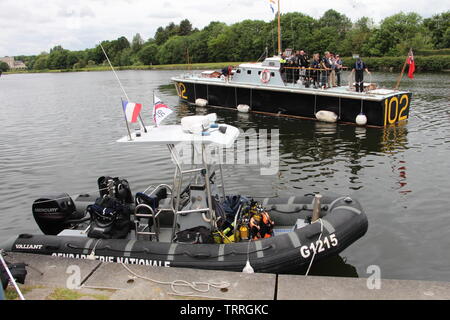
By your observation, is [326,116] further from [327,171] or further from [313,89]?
[327,171]

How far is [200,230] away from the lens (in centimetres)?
703

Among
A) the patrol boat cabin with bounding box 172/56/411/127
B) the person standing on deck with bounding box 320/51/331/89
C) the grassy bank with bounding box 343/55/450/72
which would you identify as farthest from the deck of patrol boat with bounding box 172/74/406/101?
the grassy bank with bounding box 343/55/450/72

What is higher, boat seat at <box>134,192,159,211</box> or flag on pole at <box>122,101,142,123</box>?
flag on pole at <box>122,101,142,123</box>

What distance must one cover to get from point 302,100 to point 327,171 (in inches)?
364

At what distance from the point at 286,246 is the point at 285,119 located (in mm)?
16920

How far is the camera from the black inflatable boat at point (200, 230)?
662cm

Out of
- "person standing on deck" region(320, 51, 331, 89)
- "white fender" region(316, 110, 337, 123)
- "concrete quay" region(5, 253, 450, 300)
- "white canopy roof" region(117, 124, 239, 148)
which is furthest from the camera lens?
"person standing on deck" region(320, 51, 331, 89)

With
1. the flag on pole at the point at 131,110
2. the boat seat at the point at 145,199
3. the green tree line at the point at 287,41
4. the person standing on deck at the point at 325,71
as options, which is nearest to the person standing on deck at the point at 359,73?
the person standing on deck at the point at 325,71

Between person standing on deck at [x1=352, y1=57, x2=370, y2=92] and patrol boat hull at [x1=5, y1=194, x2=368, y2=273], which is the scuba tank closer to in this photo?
patrol boat hull at [x1=5, y1=194, x2=368, y2=273]

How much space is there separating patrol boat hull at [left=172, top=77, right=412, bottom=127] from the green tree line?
21843mm

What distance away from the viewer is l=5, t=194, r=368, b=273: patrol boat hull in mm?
6551

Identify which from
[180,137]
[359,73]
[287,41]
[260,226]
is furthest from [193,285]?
[287,41]
